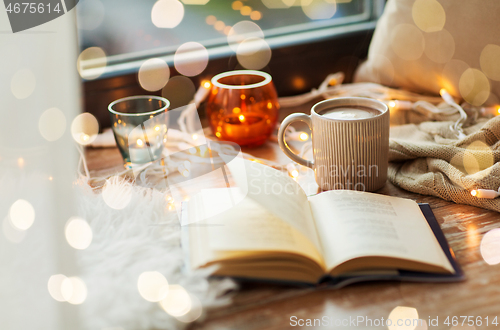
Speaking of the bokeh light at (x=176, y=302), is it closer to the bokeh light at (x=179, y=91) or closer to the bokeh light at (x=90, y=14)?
the bokeh light at (x=179, y=91)

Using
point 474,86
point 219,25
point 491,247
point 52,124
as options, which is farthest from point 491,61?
point 52,124

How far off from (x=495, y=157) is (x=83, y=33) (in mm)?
856

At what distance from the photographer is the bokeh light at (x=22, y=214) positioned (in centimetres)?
47

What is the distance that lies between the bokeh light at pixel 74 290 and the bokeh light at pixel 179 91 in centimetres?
58

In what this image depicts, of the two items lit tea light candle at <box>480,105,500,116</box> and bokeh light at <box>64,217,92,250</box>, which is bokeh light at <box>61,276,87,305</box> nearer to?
bokeh light at <box>64,217,92,250</box>

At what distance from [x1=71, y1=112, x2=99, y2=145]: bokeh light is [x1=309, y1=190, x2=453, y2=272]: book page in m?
0.52

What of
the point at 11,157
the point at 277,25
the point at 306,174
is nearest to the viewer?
the point at 11,157

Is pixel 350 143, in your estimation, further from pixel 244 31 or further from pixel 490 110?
pixel 244 31

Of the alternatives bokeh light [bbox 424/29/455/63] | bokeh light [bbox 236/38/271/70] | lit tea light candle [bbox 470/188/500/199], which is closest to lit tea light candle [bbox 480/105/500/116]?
bokeh light [bbox 424/29/455/63]

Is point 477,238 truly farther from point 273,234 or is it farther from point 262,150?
point 262,150

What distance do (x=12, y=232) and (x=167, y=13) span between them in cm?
70

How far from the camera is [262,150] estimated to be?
0.85 metres

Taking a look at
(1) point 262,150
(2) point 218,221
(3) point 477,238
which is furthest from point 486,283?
(1) point 262,150

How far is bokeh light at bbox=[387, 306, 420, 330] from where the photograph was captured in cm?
42
